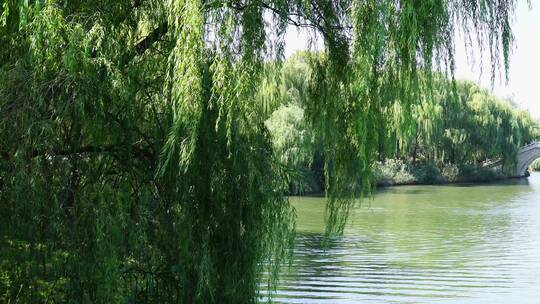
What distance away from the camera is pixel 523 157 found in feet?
117

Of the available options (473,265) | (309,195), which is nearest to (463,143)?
(309,195)

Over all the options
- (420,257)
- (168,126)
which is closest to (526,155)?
(420,257)

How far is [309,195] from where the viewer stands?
23500mm

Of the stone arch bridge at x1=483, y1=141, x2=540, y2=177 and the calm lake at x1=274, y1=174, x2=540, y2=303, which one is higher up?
the stone arch bridge at x1=483, y1=141, x2=540, y2=177

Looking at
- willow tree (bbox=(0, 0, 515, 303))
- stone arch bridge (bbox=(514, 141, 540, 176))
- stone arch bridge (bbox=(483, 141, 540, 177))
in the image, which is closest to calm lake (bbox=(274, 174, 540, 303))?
willow tree (bbox=(0, 0, 515, 303))

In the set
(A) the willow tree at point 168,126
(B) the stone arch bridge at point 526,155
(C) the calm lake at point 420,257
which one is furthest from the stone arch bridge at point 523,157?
(A) the willow tree at point 168,126

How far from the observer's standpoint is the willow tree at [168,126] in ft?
12.9

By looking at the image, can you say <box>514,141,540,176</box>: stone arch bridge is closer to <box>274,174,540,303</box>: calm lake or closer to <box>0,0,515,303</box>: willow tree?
<box>274,174,540,303</box>: calm lake

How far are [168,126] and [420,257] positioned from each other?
8.07 m

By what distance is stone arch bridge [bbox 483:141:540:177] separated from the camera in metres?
34.1

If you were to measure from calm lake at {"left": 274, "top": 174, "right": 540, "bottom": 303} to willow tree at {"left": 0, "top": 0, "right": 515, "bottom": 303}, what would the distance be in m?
1.23

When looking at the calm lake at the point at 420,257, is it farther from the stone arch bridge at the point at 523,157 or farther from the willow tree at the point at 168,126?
the stone arch bridge at the point at 523,157

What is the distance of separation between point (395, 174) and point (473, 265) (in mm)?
19480

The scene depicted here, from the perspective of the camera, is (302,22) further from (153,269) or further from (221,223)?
(153,269)
